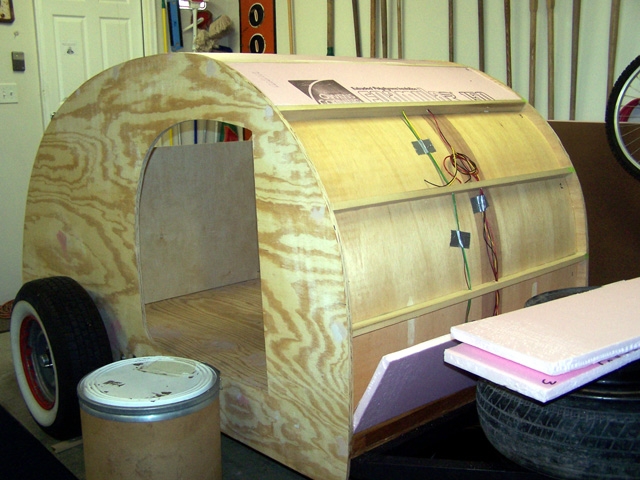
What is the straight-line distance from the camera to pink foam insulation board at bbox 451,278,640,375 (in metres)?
1.81

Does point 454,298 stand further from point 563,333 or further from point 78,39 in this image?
point 78,39

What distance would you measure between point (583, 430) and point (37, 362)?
8.45ft

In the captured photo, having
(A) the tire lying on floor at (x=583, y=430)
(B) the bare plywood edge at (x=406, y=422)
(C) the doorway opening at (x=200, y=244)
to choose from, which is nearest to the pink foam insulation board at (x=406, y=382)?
(B) the bare plywood edge at (x=406, y=422)

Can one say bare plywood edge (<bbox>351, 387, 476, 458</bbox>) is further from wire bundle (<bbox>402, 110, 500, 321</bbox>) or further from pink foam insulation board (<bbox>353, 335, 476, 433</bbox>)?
wire bundle (<bbox>402, 110, 500, 321</bbox>)

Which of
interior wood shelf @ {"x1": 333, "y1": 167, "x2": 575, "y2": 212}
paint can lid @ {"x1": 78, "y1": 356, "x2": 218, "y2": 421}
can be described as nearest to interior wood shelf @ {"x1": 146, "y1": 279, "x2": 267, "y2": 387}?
paint can lid @ {"x1": 78, "y1": 356, "x2": 218, "y2": 421}

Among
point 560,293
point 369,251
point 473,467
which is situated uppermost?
point 369,251

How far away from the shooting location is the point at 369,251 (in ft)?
7.80

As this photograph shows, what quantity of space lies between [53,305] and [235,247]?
1456 millimetres

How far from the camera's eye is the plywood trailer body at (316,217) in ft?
7.62

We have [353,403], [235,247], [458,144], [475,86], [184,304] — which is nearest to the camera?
[353,403]

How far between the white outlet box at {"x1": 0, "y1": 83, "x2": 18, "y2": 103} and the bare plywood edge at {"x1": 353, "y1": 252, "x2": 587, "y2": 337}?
13.7 feet

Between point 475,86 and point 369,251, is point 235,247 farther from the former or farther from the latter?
point 369,251

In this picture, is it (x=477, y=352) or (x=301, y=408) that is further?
(x=301, y=408)

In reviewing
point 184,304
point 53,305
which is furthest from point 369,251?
point 184,304
